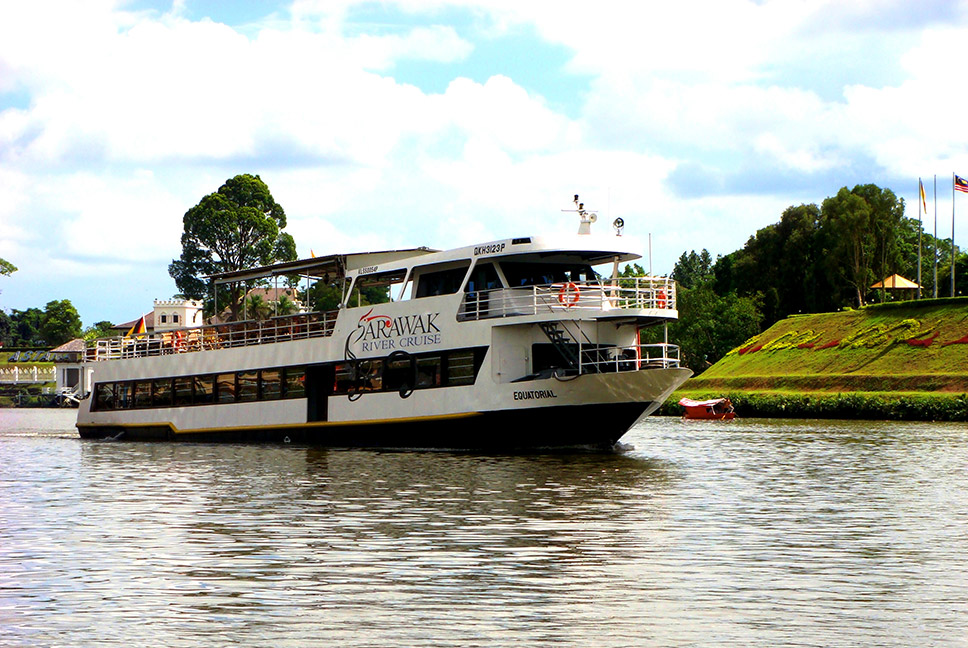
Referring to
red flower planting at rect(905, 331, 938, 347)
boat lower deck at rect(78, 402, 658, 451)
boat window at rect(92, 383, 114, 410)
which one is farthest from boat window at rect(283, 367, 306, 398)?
red flower planting at rect(905, 331, 938, 347)

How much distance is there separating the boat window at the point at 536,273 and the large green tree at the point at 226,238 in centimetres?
8188

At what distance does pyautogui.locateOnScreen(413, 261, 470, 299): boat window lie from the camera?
3231 cm

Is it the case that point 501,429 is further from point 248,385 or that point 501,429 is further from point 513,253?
point 248,385

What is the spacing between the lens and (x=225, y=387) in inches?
1564

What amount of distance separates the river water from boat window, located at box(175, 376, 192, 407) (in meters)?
13.5

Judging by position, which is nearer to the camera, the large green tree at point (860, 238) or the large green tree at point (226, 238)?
the large green tree at point (860, 238)

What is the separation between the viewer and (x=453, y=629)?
9883 mm

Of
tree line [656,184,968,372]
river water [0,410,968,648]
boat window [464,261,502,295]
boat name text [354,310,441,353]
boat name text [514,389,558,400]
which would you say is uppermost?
tree line [656,184,968,372]

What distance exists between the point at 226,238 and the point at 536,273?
8458 centimetres

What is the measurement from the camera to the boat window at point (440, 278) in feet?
106

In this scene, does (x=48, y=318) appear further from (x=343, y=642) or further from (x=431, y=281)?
(x=343, y=642)

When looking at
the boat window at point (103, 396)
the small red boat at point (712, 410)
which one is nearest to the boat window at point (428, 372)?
the boat window at point (103, 396)

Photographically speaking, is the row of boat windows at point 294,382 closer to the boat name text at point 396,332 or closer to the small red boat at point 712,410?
the boat name text at point 396,332

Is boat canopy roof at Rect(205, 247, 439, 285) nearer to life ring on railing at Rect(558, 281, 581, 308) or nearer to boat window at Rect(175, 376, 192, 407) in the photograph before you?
boat window at Rect(175, 376, 192, 407)
